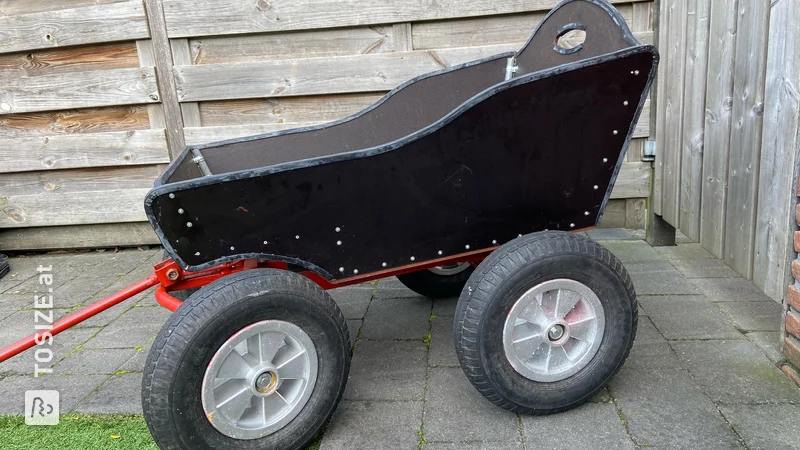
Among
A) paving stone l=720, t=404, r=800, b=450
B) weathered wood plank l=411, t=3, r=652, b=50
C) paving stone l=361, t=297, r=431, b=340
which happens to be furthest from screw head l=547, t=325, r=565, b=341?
weathered wood plank l=411, t=3, r=652, b=50

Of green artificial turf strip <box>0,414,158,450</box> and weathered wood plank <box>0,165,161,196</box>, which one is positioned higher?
weathered wood plank <box>0,165,161,196</box>

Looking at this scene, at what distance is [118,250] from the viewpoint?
415cm

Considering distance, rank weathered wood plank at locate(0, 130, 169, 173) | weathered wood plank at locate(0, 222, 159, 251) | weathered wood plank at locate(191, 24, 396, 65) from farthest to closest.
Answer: weathered wood plank at locate(0, 222, 159, 251)
weathered wood plank at locate(0, 130, 169, 173)
weathered wood plank at locate(191, 24, 396, 65)

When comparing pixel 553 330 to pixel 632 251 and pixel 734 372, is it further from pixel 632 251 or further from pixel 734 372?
pixel 632 251

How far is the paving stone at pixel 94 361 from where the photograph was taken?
2463 mm

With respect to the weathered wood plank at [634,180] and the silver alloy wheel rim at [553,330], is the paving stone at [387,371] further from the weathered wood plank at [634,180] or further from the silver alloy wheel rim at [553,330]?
the weathered wood plank at [634,180]

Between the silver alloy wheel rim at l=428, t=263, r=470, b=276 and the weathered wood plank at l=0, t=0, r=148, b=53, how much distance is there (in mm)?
2469

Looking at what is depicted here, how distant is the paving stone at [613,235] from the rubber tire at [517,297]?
184 centimetres

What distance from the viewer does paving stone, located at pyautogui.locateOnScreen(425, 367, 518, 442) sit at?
1854 mm

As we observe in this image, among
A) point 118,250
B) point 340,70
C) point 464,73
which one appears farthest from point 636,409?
point 118,250

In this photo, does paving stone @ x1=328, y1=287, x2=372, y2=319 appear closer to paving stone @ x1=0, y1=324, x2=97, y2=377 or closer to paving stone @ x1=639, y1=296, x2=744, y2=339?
paving stone @ x1=0, y1=324, x2=97, y2=377

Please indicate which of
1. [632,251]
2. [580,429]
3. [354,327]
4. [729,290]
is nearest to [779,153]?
[729,290]

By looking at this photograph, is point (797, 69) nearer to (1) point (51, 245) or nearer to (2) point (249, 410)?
(2) point (249, 410)

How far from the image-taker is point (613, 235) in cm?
373
